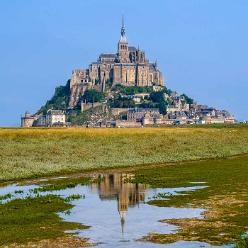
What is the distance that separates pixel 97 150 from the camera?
60.2 metres

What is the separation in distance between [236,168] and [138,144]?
996 inches

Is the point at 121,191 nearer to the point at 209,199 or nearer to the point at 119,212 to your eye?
the point at 209,199

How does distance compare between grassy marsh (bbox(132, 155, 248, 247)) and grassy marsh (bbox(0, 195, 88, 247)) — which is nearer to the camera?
grassy marsh (bbox(132, 155, 248, 247))

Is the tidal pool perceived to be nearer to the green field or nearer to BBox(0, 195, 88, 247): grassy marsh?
BBox(0, 195, 88, 247): grassy marsh

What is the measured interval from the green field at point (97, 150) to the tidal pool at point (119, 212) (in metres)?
8.22

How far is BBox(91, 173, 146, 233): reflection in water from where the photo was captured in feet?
88.7

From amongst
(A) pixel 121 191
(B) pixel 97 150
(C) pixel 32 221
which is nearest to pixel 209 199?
(A) pixel 121 191

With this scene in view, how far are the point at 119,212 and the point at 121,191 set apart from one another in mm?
7500

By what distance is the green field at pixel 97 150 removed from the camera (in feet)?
151

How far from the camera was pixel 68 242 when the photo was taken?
1905 centimetres

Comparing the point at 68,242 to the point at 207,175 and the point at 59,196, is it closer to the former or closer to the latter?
the point at 59,196

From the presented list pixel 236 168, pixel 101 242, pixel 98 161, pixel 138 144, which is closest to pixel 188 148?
pixel 138 144

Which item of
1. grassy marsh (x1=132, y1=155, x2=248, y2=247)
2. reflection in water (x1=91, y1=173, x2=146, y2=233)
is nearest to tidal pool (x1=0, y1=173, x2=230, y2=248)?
reflection in water (x1=91, y1=173, x2=146, y2=233)

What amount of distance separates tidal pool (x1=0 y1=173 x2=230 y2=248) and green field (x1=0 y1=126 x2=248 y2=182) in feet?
27.0
